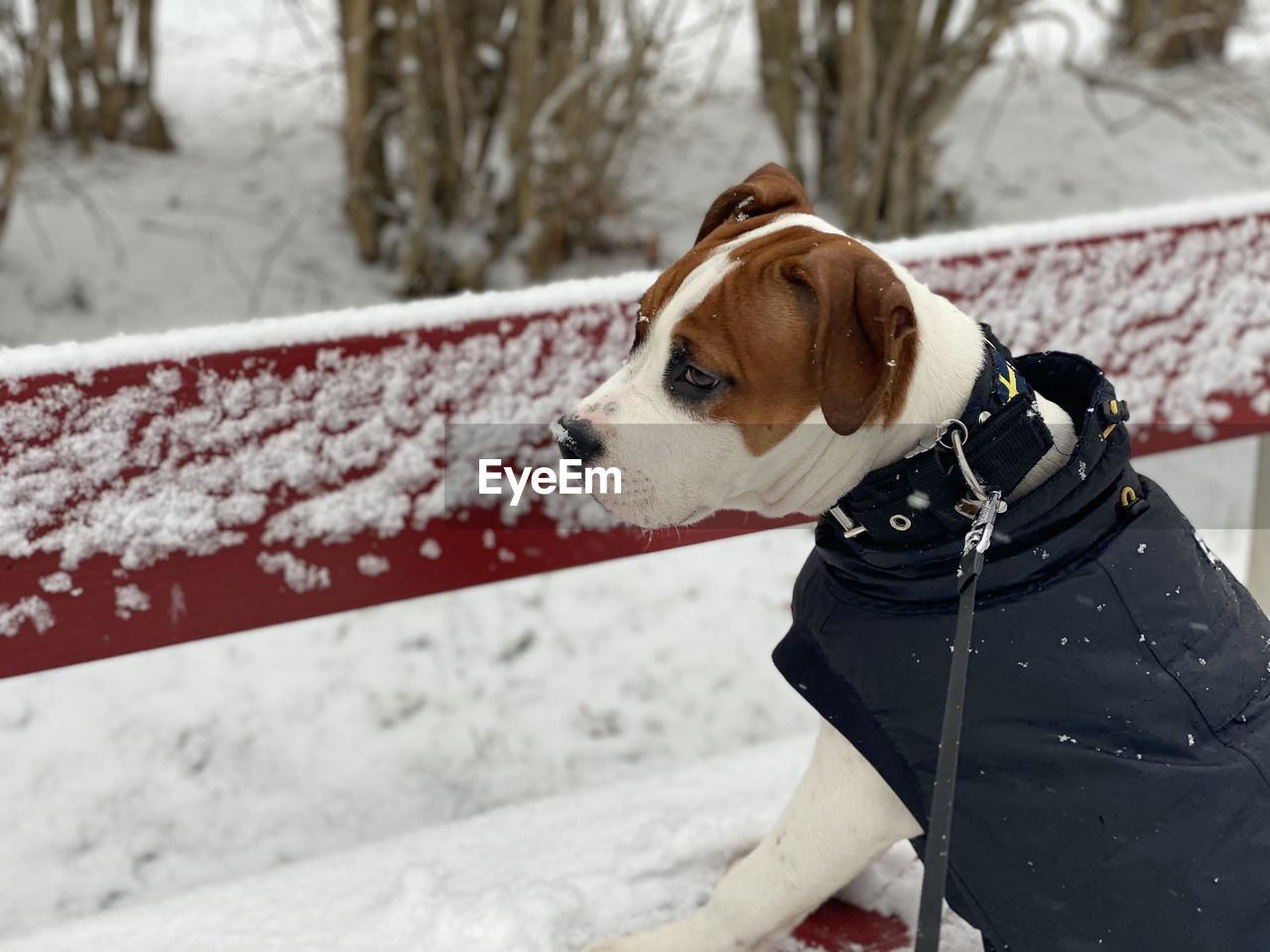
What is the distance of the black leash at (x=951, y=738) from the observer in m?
1.62

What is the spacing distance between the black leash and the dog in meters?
0.05

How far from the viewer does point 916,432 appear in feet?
5.98

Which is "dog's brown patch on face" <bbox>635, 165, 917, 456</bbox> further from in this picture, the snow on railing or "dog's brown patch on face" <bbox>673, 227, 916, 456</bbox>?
the snow on railing

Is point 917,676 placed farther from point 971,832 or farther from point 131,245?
point 131,245

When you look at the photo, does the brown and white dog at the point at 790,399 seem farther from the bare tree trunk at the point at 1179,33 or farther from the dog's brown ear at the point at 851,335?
the bare tree trunk at the point at 1179,33

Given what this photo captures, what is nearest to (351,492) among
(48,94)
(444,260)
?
(444,260)

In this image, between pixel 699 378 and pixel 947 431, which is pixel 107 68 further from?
pixel 947 431

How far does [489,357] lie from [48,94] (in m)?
5.07

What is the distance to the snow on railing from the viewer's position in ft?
7.20

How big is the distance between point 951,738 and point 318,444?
133 centimetres

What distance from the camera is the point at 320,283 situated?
19.9ft

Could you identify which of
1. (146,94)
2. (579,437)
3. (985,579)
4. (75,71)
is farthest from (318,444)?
(146,94)

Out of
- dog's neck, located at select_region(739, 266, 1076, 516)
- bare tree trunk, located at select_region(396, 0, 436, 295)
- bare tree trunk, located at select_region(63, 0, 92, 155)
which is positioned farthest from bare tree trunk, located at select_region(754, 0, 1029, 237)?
dog's neck, located at select_region(739, 266, 1076, 516)

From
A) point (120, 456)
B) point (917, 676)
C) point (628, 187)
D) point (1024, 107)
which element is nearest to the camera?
point (917, 676)
